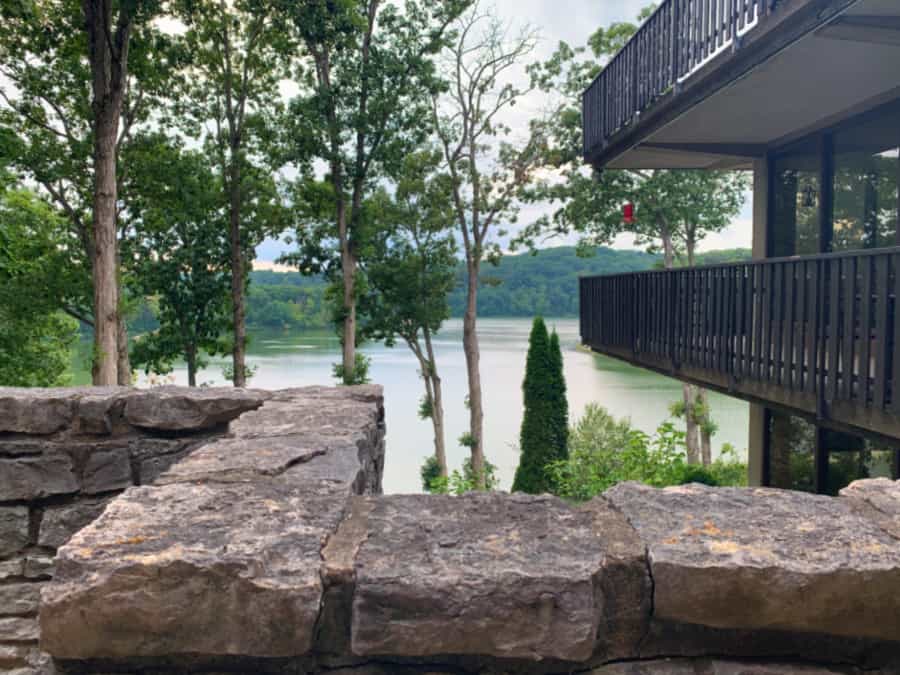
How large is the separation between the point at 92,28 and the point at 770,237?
11405 millimetres

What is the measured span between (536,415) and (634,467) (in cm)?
895

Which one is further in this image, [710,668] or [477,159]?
[477,159]

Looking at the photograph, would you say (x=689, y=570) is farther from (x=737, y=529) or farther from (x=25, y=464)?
(x=25, y=464)

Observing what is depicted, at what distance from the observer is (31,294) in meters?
19.0

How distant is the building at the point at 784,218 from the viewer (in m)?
4.50

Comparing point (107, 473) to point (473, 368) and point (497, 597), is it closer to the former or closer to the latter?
point (497, 597)

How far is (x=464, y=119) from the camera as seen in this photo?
A: 2392cm

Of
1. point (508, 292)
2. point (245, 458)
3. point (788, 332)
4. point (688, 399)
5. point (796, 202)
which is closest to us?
point (245, 458)

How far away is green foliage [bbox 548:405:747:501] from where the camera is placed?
37.6ft

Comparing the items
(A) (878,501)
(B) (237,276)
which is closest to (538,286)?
(B) (237,276)

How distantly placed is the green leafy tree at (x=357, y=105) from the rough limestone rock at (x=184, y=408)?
52.8ft

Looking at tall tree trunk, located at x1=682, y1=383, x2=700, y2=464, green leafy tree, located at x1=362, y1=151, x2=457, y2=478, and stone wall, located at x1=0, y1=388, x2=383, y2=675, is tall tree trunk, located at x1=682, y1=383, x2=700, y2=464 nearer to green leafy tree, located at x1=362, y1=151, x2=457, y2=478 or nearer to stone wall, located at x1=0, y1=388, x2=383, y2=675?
green leafy tree, located at x1=362, y1=151, x2=457, y2=478

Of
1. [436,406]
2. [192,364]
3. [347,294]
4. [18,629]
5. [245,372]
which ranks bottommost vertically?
[436,406]

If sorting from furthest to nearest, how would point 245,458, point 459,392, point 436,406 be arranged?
point 459,392
point 436,406
point 245,458
